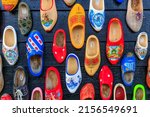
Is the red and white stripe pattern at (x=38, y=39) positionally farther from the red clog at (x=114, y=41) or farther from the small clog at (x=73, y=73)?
the red clog at (x=114, y=41)

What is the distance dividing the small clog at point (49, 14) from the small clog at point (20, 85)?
221 millimetres

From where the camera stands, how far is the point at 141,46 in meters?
2.05

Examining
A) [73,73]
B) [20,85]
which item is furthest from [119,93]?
[20,85]

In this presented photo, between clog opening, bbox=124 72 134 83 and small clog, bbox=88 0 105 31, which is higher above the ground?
small clog, bbox=88 0 105 31

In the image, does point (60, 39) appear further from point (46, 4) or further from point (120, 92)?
point (120, 92)

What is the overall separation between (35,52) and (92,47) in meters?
0.25

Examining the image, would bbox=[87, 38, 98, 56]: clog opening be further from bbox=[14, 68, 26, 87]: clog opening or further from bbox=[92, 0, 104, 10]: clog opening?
bbox=[14, 68, 26, 87]: clog opening

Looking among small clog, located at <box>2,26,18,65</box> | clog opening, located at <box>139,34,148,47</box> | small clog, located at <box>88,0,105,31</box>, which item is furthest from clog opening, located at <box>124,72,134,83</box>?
small clog, located at <box>2,26,18,65</box>

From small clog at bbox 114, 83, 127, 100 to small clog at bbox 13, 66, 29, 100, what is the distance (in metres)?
0.39

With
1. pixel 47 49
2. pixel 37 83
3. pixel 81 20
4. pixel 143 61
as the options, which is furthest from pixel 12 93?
pixel 143 61

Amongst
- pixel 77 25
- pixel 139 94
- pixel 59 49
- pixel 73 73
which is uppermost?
pixel 77 25

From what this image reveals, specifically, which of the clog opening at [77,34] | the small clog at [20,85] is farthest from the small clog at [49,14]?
the small clog at [20,85]

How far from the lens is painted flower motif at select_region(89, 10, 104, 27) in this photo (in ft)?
6.64

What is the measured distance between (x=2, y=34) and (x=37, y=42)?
0.52ft
